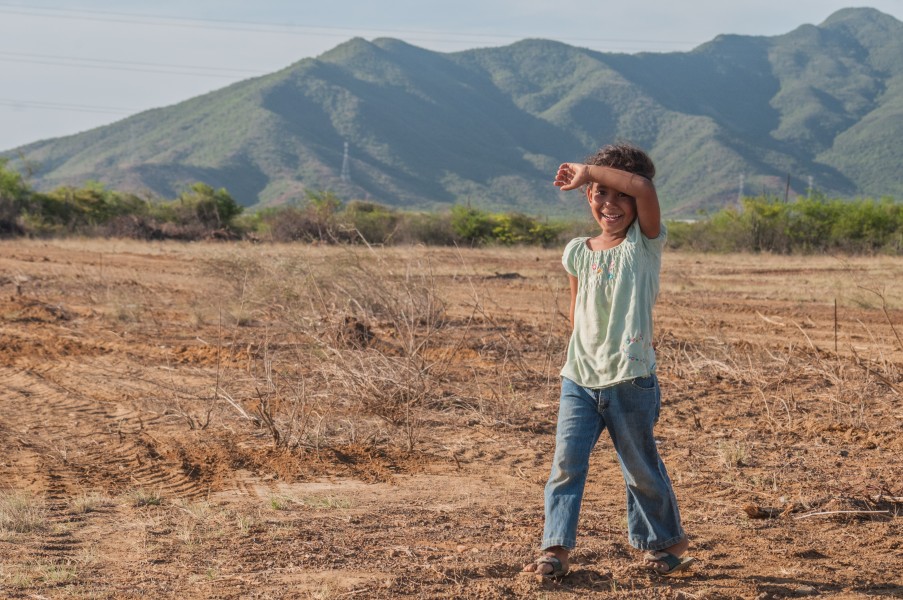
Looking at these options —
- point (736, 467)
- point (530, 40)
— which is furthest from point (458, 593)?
point (530, 40)

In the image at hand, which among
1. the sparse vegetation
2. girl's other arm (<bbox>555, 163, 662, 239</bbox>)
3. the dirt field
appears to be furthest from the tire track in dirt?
girl's other arm (<bbox>555, 163, 662, 239</bbox>)

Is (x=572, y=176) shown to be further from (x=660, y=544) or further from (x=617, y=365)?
(x=660, y=544)

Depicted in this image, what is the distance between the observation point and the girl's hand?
3877mm

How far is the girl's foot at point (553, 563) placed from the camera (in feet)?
12.8

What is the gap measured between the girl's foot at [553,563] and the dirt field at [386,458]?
0.19 feet

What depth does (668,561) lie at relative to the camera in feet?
13.3

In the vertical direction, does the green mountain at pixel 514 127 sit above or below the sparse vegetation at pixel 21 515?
above

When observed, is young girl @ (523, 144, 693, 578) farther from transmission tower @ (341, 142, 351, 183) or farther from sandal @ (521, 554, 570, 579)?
transmission tower @ (341, 142, 351, 183)

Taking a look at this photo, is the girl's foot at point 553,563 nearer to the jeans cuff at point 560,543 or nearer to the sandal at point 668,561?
the jeans cuff at point 560,543

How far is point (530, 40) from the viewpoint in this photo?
18938 centimetres

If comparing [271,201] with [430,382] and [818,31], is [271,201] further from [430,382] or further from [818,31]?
[818,31]

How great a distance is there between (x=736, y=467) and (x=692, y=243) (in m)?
25.8

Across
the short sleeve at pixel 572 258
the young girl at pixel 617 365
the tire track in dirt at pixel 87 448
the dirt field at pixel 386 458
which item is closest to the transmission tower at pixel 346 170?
the dirt field at pixel 386 458

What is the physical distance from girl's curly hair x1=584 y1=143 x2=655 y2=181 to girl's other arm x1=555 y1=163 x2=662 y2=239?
0.19ft
